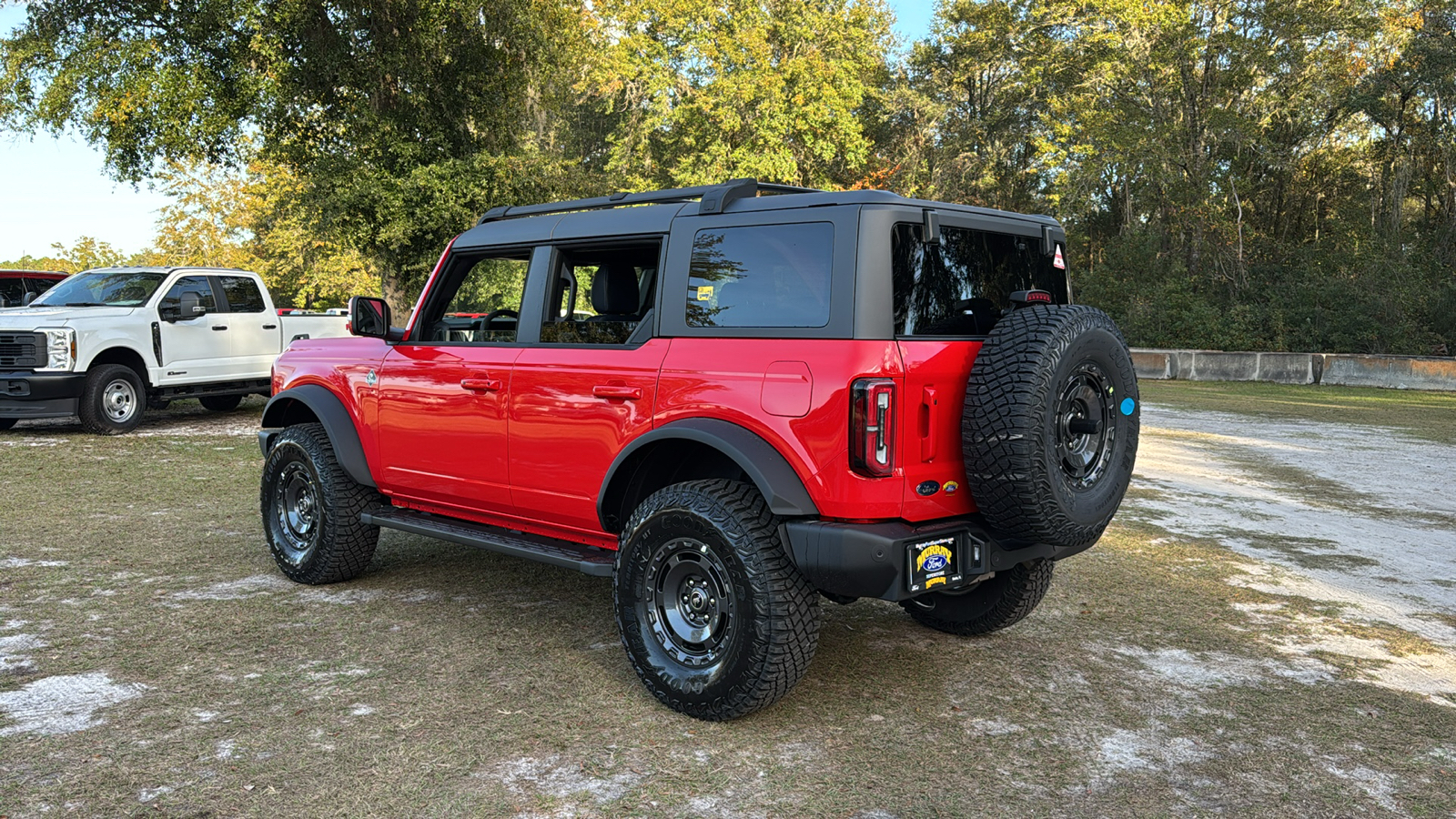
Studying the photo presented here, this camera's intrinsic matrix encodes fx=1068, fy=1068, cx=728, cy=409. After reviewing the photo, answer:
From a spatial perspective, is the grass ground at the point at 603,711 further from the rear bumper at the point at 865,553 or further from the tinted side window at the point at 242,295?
the tinted side window at the point at 242,295

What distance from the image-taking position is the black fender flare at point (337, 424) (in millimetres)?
5832

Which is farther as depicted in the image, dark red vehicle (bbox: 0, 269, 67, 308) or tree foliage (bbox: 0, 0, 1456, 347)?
tree foliage (bbox: 0, 0, 1456, 347)

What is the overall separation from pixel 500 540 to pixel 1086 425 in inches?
106

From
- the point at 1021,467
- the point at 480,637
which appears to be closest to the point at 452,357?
the point at 480,637

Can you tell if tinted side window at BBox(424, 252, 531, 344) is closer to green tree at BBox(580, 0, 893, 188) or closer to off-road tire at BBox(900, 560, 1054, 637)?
off-road tire at BBox(900, 560, 1054, 637)

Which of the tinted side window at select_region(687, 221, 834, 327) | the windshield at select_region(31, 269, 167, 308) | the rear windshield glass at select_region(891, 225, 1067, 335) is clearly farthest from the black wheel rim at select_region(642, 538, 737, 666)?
the windshield at select_region(31, 269, 167, 308)

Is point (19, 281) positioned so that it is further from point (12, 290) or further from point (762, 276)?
point (762, 276)

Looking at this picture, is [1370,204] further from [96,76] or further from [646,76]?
[96,76]

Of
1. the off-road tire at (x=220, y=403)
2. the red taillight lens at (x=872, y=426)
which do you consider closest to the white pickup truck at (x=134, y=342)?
the off-road tire at (x=220, y=403)

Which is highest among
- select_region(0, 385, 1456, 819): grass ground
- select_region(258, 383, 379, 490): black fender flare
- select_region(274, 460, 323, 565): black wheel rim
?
select_region(258, 383, 379, 490): black fender flare

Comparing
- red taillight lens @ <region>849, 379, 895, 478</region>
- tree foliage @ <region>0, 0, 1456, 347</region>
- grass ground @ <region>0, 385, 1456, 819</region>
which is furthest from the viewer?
tree foliage @ <region>0, 0, 1456, 347</region>

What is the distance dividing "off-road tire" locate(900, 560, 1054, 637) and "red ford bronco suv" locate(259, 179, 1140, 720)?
1cm

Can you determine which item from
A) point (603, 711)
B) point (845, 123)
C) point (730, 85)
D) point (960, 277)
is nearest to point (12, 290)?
point (603, 711)

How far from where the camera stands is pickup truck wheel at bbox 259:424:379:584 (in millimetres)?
5863
